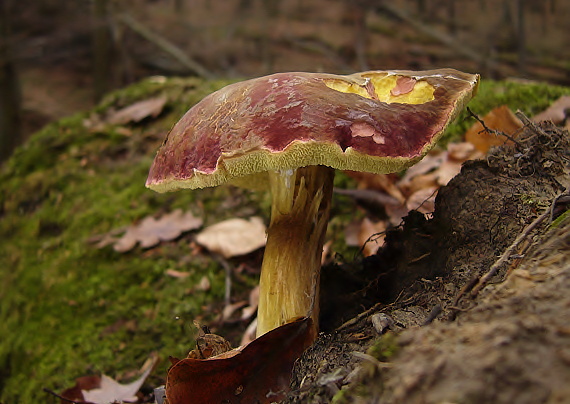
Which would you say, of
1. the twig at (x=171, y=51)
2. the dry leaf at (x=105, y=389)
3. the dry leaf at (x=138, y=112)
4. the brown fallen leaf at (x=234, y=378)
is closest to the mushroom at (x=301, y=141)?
the brown fallen leaf at (x=234, y=378)

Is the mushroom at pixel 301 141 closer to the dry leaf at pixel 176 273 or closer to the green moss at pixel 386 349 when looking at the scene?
the green moss at pixel 386 349

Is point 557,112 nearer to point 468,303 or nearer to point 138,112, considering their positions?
point 468,303

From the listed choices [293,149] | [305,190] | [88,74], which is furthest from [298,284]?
[88,74]

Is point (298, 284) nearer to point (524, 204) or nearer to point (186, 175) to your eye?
point (186, 175)

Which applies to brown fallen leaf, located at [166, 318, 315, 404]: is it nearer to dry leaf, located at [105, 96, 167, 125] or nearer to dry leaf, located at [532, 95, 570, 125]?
dry leaf, located at [532, 95, 570, 125]

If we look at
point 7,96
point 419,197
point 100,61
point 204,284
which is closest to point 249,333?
point 204,284

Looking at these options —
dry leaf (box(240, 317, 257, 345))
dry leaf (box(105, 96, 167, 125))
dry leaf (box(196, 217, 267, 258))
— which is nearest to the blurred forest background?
dry leaf (box(105, 96, 167, 125))
